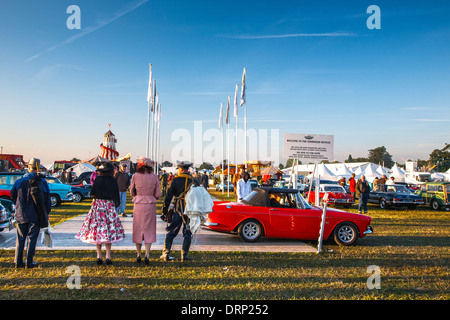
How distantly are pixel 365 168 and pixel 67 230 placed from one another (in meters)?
42.3

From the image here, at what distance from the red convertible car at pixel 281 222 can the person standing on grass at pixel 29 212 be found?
3915 millimetres

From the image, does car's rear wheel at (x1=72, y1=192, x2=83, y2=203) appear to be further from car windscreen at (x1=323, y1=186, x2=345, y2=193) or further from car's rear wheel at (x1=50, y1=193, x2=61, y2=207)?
car windscreen at (x1=323, y1=186, x2=345, y2=193)

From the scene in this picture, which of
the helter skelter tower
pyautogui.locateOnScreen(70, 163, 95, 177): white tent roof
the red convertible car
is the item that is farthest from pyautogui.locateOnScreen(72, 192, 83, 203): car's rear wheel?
the helter skelter tower

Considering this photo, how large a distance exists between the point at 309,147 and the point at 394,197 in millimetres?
10532

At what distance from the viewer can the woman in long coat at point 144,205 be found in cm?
633

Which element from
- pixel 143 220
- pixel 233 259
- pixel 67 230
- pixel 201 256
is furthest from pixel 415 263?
pixel 67 230

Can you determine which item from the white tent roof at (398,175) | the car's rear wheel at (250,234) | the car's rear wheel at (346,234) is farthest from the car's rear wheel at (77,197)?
the white tent roof at (398,175)

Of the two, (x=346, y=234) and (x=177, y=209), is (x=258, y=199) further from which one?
(x=177, y=209)

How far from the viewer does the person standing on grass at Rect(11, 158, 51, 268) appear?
6023 mm

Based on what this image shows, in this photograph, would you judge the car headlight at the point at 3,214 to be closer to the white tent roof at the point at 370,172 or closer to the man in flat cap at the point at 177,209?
the man in flat cap at the point at 177,209

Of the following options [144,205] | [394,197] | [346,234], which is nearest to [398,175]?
[394,197]

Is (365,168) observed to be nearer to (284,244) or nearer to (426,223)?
(426,223)

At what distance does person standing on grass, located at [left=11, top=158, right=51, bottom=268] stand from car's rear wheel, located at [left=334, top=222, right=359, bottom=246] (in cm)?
651

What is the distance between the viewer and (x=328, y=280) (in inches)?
227
